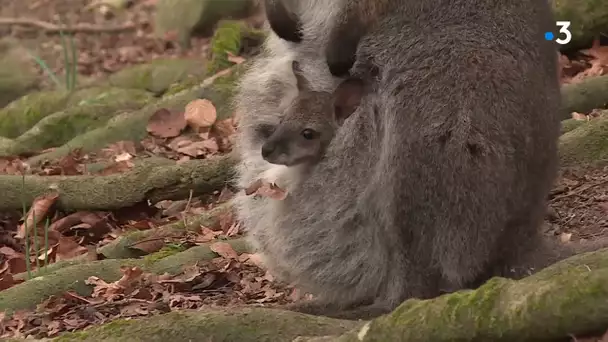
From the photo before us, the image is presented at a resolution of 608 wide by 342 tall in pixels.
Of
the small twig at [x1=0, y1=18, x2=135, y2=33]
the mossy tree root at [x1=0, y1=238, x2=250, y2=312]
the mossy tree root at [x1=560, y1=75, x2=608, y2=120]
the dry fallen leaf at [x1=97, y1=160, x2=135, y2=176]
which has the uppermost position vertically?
the mossy tree root at [x1=560, y1=75, x2=608, y2=120]

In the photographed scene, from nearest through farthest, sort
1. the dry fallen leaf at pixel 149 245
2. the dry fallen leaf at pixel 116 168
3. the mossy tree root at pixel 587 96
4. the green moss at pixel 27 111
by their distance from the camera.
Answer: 1. the dry fallen leaf at pixel 149 245
2. the mossy tree root at pixel 587 96
3. the dry fallen leaf at pixel 116 168
4. the green moss at pixel 27 111

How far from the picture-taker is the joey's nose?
3.60 metres

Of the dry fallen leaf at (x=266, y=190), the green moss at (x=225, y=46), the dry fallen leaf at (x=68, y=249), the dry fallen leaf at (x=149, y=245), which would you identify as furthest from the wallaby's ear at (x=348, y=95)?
the green moss at (x=225, y=46)

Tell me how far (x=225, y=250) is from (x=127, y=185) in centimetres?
120

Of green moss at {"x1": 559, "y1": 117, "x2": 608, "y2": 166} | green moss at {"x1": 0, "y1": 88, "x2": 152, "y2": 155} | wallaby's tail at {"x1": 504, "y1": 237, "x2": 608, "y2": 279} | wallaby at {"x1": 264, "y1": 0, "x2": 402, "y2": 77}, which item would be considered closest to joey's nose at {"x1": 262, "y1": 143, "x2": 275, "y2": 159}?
wallaby at {"x1": 264, "y1": 0, "x2": 402, "y2": 77}

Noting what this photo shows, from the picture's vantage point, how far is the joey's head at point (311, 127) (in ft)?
11.4

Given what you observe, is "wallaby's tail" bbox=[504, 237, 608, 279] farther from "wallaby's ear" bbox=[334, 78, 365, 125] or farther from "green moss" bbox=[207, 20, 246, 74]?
"green moss" bbox=[207, 20, 246, 74]

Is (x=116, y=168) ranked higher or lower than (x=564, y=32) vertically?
lower

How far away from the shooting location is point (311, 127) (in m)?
3.57

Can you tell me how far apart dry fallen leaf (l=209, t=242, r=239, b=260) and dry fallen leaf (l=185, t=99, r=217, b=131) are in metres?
2.17

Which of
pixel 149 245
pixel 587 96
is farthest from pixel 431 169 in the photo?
pixel 587 96

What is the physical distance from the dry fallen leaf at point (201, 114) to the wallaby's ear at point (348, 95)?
3.25 meters

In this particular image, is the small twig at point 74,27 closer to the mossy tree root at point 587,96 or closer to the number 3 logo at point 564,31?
the number 3 logo at point 564,31

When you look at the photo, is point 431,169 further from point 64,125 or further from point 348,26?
point 64,125
